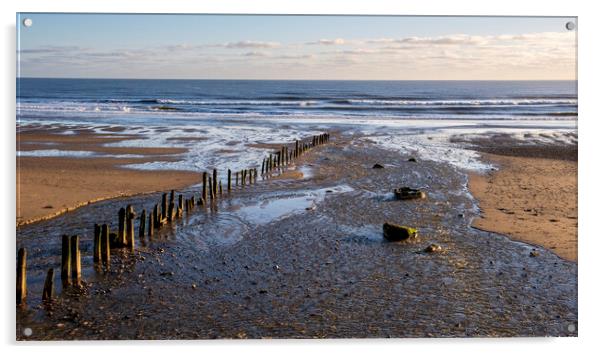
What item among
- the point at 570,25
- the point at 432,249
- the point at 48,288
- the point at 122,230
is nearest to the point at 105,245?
the point at 122,230

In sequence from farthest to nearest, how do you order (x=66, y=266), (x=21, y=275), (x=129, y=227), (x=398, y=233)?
(x=398, y=233) < (x=129, y=227) < (x=66, y=266) < (x=21, y=275)

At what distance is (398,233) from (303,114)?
26.4m

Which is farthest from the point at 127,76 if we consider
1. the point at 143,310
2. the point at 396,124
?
the point at 396,124

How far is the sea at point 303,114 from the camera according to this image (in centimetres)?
1759

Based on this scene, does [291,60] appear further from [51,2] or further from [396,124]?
[396,124]

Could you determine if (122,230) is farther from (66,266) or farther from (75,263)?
(66,266)

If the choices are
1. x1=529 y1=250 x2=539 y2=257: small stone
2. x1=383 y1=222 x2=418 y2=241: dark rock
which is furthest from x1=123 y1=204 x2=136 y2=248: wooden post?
x1=529 y1=250 x2=539 y2=257: small stone

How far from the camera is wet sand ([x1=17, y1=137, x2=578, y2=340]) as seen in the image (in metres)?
6.69

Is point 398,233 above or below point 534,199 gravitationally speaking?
below

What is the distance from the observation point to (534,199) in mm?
11828

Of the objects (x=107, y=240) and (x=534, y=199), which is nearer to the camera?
(x=107, y=240)

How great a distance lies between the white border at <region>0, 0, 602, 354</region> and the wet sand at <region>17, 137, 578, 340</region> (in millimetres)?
144

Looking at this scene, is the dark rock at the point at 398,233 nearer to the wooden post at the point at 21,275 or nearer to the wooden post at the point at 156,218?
the wooden post at the point at 156,218

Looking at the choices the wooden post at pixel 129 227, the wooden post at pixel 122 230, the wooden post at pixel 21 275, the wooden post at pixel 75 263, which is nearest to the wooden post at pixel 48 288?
the wooden post at pixel 21 275
